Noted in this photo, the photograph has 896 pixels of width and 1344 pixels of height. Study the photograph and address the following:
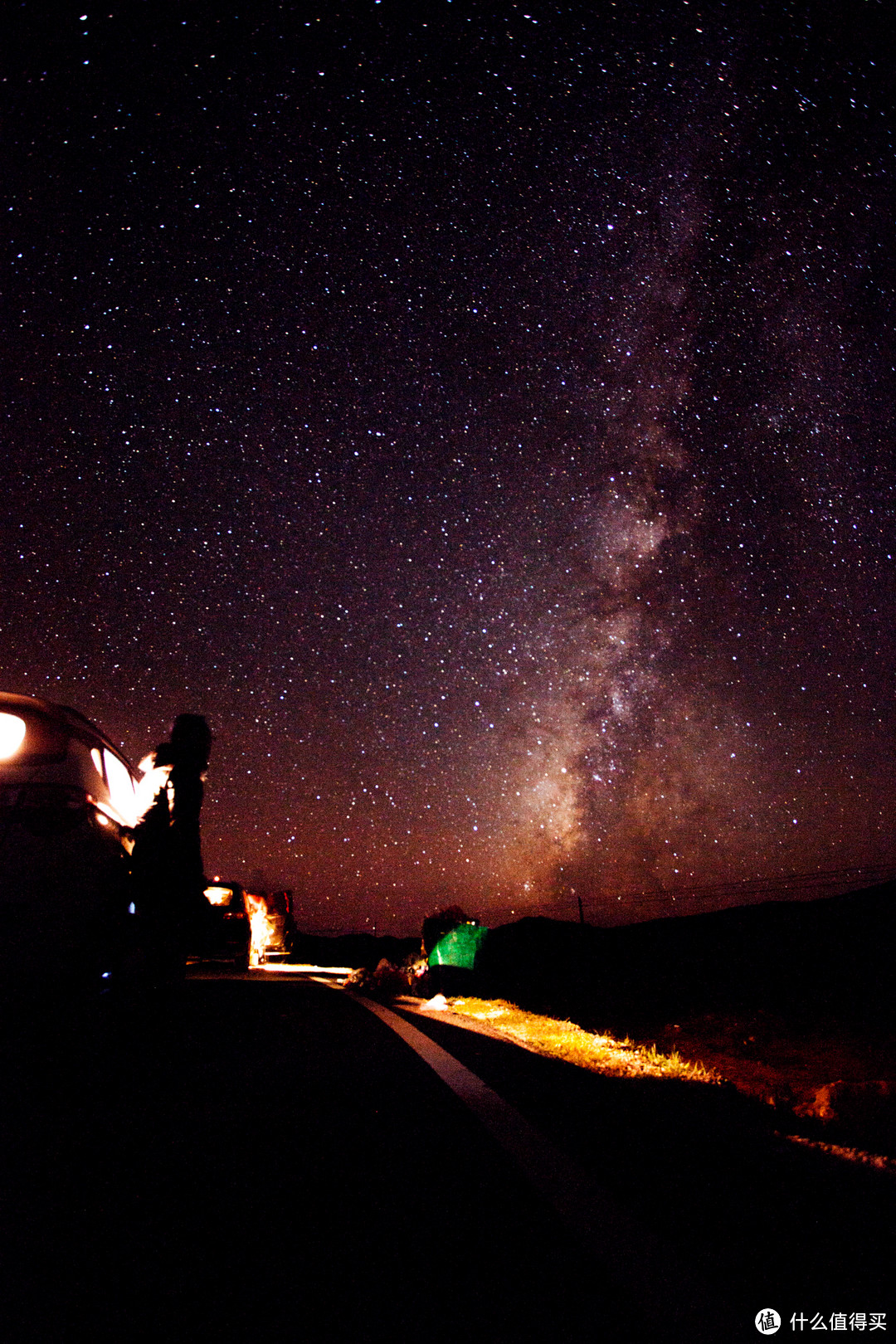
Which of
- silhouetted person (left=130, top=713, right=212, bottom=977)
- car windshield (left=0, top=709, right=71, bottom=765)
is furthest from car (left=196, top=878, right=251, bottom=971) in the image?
car windshield (left=0, top=709, right=71, bottom=765)

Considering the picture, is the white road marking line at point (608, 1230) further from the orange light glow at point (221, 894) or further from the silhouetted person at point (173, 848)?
the orange light glow at point (221, 894)

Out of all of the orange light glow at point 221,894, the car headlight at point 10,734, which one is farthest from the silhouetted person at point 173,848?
the orange light glow at point 221,894

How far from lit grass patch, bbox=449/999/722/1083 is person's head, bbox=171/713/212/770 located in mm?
3175

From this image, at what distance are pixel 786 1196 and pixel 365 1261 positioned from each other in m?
1.28

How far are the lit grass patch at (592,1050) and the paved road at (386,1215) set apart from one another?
108 cm

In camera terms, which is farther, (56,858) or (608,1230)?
(56,858)

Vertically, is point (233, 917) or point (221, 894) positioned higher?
point (221, 894)

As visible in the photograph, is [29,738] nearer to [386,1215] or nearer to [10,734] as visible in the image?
[10,734]

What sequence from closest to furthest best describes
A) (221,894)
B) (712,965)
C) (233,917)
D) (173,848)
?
(173,848) → (233,917) → (221,894) → (712,965)

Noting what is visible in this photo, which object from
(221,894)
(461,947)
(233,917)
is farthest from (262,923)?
(233,917)

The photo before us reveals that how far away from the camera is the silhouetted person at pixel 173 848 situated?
4.24 m

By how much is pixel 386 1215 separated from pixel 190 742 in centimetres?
329

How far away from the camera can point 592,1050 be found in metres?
5.54

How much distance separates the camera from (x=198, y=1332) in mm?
1464
